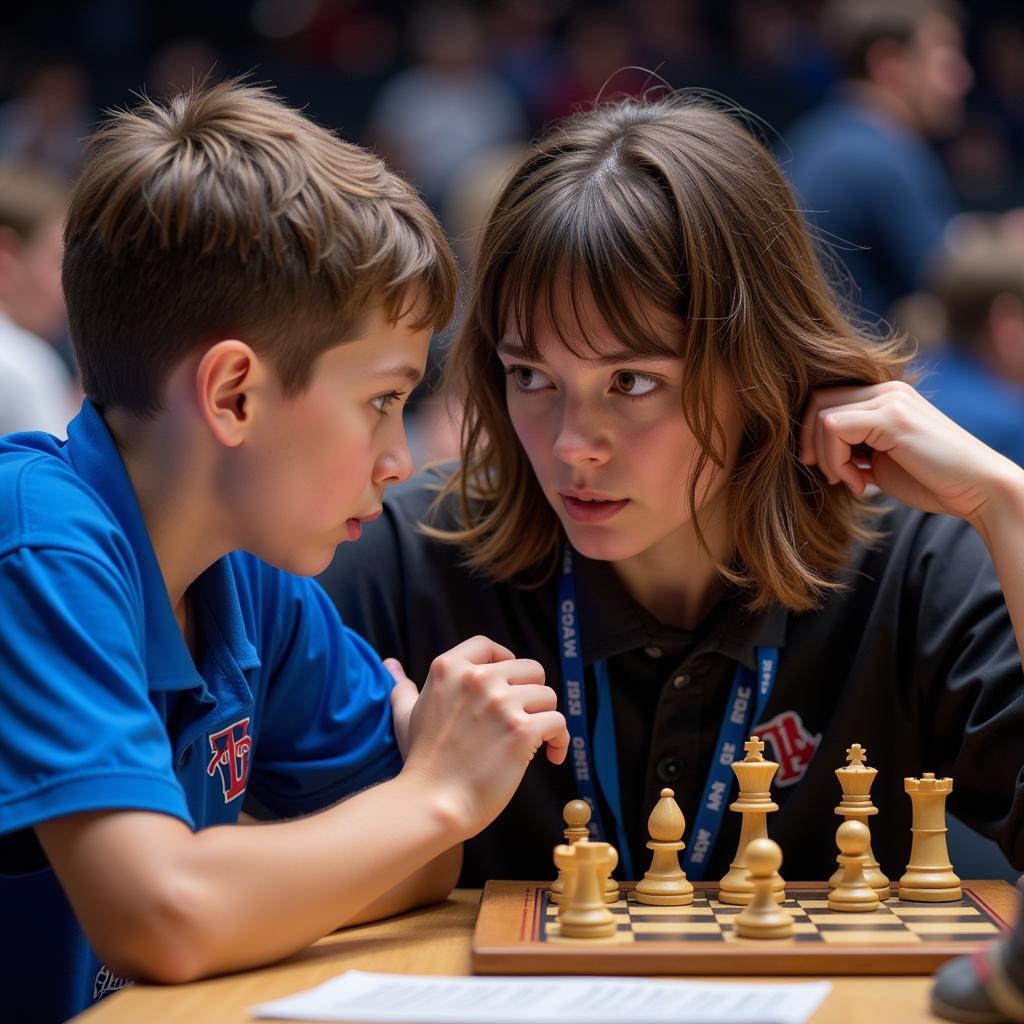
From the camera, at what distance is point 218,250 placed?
1.47m

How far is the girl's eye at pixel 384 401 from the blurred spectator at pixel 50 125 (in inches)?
238

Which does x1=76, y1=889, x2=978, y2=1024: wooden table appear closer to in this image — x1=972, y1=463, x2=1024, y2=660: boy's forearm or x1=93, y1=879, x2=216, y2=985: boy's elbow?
x1=93, y1=879, x2=216, y2=985: boy's elbow

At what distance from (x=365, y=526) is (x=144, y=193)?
72 centimetres

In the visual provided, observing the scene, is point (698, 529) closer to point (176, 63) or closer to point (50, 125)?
point (50, 125)

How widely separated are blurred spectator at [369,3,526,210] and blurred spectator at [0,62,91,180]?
1.48m

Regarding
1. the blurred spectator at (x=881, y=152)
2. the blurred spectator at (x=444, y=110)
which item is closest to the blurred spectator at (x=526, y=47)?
the blurred spectator at (x=444, y=110)

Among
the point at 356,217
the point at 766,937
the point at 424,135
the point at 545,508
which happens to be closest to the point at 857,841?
the point at 766,937

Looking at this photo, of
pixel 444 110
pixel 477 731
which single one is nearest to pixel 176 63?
pixel 444 110

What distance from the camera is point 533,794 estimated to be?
1933mm

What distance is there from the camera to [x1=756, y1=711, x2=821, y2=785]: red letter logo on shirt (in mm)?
1907

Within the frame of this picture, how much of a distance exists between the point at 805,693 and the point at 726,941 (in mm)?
664

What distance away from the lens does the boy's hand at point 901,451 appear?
5.94 ft

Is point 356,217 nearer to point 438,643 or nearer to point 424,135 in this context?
point 438,643

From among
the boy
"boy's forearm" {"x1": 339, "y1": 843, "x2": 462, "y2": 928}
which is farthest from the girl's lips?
"boy's forearm" {"x1": 339, "y1": 843, "x2": 462, "y2": 928}
